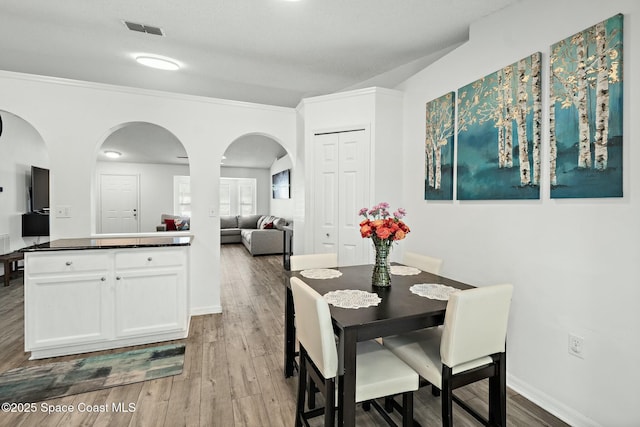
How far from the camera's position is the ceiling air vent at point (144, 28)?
96.0 inches

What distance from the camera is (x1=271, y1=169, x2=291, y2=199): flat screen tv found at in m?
7.83

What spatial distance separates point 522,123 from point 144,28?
2.94 metres

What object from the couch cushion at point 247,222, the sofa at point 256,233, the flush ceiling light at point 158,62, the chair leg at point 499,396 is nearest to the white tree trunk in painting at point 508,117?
the chair leg at point 499,396

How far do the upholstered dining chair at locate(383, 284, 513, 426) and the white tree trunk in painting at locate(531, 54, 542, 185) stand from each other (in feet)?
2.88

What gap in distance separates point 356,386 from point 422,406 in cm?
84

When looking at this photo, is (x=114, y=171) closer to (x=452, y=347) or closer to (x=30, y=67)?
(x=30, y=67)

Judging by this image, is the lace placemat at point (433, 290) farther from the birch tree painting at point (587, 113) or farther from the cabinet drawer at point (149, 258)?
the cabinet drawer at point (149, 258)

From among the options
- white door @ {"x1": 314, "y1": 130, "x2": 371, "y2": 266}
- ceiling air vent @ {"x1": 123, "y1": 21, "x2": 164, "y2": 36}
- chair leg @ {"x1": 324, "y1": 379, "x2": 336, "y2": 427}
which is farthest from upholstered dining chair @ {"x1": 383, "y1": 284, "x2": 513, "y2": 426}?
ceiling air vent @ {"x1": 123, "y1": 21, "x2": 164, "y2": 36}

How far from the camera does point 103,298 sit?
8.32ft

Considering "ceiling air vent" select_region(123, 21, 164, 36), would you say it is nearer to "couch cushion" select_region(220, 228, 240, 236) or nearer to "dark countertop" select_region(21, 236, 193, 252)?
"dark countertop" select_region(21, 236, 193, 252)

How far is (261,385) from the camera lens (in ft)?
6.90

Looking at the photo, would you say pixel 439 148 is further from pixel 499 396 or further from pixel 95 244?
pixel 95 244

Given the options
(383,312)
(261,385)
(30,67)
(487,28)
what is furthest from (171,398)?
(30,67)

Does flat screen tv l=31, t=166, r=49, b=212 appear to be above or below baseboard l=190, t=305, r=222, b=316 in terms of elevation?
above
